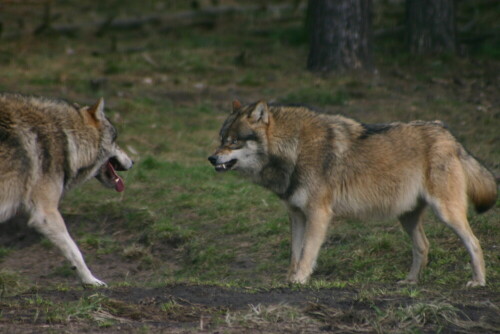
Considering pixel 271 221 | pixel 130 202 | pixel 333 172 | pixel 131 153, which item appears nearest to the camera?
pixel 333 172

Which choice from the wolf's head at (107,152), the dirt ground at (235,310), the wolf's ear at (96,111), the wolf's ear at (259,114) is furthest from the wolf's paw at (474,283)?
the wolf's ear at (96,111)

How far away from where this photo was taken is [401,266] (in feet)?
25.6

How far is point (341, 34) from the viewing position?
14117mm

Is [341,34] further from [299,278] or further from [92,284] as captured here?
[92,284]

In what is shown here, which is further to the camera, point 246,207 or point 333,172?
point 246,207

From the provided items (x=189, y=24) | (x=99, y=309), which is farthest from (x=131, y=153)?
(x=189, y=24)

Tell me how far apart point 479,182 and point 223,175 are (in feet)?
14.2

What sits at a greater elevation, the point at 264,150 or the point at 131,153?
the point at 264,150

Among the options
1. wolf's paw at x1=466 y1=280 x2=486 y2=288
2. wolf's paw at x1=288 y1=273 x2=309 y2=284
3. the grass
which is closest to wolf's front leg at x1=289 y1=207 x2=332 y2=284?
wolf's paw at x1=288 y1=273 x2=309 y2=284

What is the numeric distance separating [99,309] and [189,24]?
14.1 m

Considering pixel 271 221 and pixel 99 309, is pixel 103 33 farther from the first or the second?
pixel 99 309

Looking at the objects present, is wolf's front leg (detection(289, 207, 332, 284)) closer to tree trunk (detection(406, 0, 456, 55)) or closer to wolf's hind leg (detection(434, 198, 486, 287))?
wolf's hind leg (detection(434, 198, 486, 287))

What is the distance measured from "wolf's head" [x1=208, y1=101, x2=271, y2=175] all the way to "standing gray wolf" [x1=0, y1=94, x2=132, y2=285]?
3.83 ft

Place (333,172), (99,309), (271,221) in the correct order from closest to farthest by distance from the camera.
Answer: (99,309) → (333,172) → (271,221)
